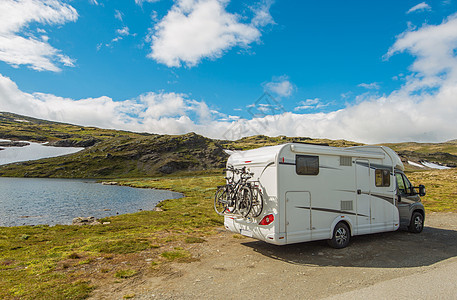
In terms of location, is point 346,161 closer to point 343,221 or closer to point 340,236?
point 343,221

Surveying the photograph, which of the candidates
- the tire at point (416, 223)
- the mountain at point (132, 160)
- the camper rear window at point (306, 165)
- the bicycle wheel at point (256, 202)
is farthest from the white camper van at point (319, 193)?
the mountain at point (132, 160)

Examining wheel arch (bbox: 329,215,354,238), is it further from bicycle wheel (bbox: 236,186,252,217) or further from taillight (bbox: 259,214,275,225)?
bicycle wheel (bbox: 236,186,252,217)

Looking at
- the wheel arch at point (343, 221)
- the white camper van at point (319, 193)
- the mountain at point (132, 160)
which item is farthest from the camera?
the mountain at point (132, 160)

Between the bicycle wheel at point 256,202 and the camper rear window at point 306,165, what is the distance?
1.77 m

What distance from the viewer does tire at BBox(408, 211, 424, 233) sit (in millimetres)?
14445

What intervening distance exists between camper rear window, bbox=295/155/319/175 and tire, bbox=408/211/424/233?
300 inches

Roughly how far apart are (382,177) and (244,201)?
7.34 m

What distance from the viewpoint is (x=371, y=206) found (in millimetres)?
12695

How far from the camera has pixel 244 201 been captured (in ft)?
36.2

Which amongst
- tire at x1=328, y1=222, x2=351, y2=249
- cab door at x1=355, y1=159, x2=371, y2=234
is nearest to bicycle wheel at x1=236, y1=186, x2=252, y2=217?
tire at x1=328, y1=222, x2=351, y2=249

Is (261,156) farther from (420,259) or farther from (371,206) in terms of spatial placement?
(420,259)

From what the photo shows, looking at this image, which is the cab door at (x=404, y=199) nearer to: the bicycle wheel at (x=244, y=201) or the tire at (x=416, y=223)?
the tire at (x=416, y=223)

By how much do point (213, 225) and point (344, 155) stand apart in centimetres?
999

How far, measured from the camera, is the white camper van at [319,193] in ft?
33.6
